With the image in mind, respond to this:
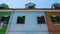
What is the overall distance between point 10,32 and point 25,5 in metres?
5.52

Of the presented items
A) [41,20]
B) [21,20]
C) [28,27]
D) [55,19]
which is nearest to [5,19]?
[21,20]

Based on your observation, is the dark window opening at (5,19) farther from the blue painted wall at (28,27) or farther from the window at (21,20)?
the window at (21,20)

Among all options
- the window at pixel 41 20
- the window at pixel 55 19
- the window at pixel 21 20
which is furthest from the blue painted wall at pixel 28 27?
the window at pixel 55 19

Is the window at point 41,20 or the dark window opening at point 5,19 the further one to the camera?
the window at point 41,20

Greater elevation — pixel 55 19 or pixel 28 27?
pixel 55 19

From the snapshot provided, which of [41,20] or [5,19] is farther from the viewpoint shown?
[5,19]

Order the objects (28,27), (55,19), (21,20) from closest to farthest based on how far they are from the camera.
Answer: (28,27), (21,20), (55,19)

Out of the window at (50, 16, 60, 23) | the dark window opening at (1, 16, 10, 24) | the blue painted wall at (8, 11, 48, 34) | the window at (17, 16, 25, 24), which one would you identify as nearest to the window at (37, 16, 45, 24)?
the blue painted wall at (8, 11, 48, 34)

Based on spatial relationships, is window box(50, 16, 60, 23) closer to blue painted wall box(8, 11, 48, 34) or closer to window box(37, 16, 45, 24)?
window box(37, 16, 45, 24)

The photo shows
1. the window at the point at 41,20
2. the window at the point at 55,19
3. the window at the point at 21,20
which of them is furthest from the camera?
the window at the point at 55,19

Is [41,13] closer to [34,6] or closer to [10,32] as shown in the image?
[34,6]

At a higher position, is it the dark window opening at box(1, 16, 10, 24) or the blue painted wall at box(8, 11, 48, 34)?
the dark window opening at box(1, 16, 10, 24)

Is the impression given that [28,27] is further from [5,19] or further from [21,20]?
[5,19]

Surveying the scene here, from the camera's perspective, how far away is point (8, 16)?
50.1ft
